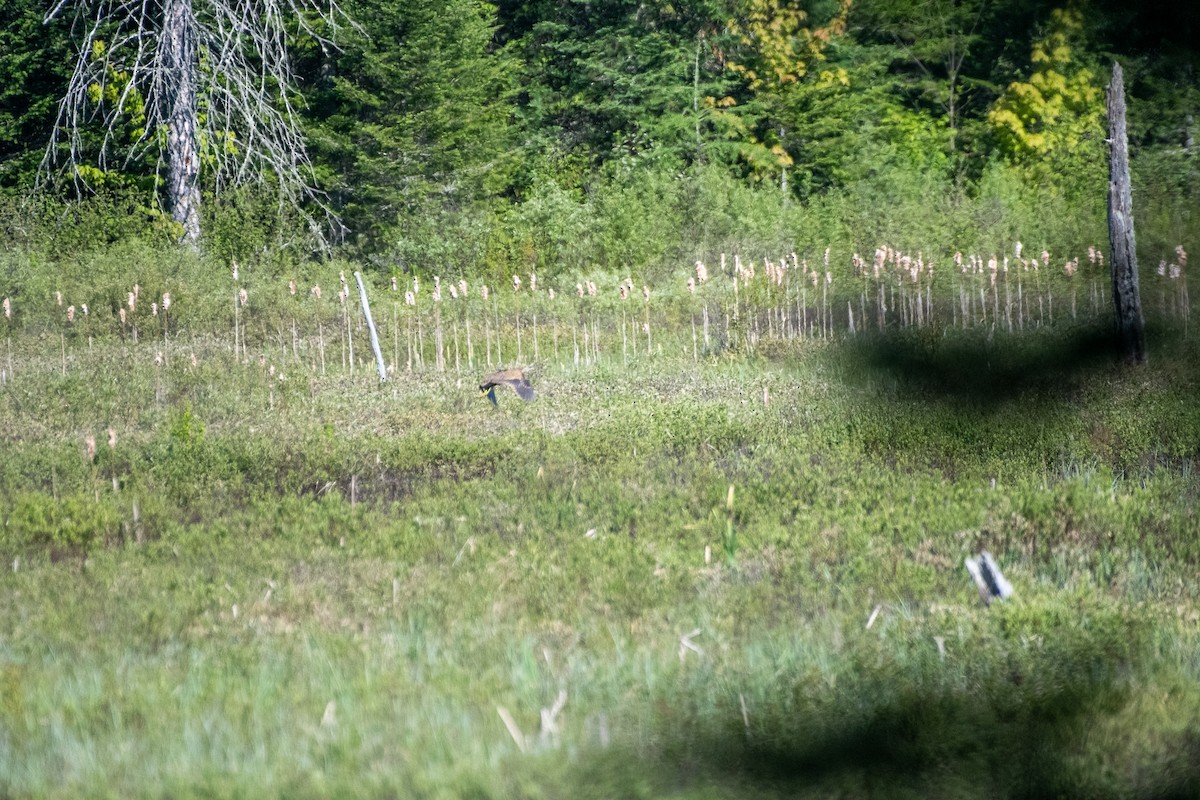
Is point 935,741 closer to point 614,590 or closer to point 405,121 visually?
point 614,590

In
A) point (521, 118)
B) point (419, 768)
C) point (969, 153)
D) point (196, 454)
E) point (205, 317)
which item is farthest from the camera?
point (521, 118)

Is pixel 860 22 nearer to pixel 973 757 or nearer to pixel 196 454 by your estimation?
pixel 196 454

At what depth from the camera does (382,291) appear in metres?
17.6

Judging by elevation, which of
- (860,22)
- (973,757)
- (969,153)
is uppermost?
(860,22)

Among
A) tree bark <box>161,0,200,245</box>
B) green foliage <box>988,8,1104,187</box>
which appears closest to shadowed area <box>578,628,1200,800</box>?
tree bark <box>161,0,200,245</box>

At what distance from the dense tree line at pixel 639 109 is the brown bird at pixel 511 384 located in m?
8.11

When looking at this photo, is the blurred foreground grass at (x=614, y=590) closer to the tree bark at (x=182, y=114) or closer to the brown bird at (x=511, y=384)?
the brown bird at (x=511, y=384)

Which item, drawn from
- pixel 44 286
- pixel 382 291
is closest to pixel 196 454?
pixel 44 286

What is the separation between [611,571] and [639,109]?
785 inches

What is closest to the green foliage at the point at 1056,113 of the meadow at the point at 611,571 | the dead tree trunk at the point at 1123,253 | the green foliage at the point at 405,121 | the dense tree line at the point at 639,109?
the dense tree line at the point at 639,109

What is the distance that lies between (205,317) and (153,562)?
8.31 metres

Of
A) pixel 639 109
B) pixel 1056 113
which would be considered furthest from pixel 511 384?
pixel 639 109

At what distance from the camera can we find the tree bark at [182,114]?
54.9 feet

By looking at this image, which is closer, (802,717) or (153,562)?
(802,717)
